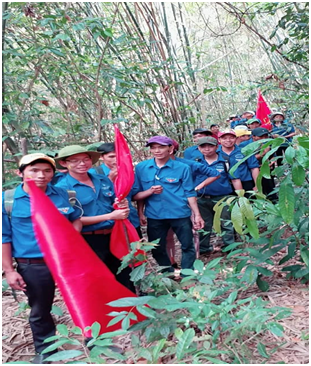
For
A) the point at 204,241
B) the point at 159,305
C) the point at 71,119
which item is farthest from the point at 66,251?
the point at 71,119

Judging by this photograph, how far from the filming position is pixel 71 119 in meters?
4.32

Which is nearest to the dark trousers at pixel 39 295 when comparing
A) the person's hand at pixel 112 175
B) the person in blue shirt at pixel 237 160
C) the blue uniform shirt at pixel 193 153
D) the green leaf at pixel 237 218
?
the person's hand at pixel 112 175

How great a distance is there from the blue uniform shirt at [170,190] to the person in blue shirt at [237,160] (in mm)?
835

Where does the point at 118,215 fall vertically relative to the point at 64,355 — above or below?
above

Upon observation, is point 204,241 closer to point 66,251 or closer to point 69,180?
point 69,180

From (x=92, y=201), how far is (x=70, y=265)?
2.07 feet

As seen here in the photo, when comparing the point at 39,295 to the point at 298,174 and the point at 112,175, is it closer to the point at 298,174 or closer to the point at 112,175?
the point at 112,175

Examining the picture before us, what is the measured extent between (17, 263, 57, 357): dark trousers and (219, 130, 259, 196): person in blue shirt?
2.17 meters

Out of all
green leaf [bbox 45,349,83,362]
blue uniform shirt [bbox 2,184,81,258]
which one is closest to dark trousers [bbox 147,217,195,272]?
blue uniform shirt [bbox 2,184,81,258]

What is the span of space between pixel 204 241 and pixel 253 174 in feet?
2.82

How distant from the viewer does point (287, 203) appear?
1.78 meters

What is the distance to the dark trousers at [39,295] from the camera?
194 centimetres

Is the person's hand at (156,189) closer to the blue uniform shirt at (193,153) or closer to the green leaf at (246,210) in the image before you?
the blue uniform shirt at (193,153)

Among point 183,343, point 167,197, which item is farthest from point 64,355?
point 167,197
